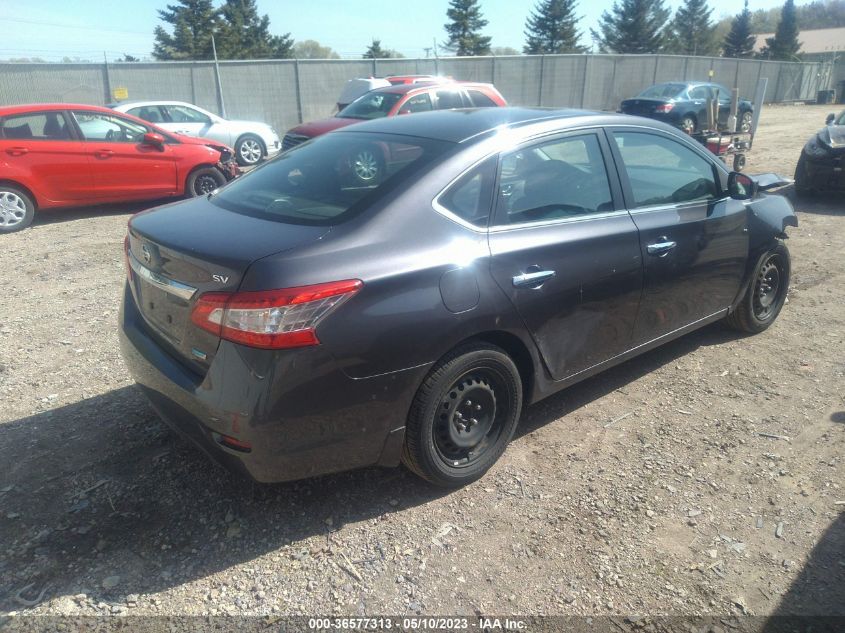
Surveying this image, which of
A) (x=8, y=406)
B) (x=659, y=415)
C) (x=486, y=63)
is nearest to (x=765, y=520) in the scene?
(x=659, y=415)

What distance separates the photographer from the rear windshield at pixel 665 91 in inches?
764

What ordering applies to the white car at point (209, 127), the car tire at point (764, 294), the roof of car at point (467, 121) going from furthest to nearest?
the white car at point (209, 127)
the car tire at point (764, 294)
the roof of car at point (467, 121)

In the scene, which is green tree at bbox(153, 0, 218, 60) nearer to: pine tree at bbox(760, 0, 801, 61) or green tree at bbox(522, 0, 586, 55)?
green tree at bbox(522, 0, 586, 55)

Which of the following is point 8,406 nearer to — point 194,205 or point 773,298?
point 194,205

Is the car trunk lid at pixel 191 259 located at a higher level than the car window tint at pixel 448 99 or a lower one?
lower

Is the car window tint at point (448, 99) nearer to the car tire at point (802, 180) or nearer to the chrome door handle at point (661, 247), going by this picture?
the car tire at point (802, 180)

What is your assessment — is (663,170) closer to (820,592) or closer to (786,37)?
(820,592)

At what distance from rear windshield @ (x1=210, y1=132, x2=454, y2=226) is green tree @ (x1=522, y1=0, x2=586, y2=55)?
56.5m

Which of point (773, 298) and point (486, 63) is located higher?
point (486, 63)

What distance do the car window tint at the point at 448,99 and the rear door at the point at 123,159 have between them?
4802 mm

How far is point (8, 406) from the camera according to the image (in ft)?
12.8

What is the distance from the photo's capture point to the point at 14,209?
27.2 ft

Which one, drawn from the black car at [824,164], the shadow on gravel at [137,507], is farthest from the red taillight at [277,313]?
the black car at [824,164]

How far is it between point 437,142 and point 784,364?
9.86ft
